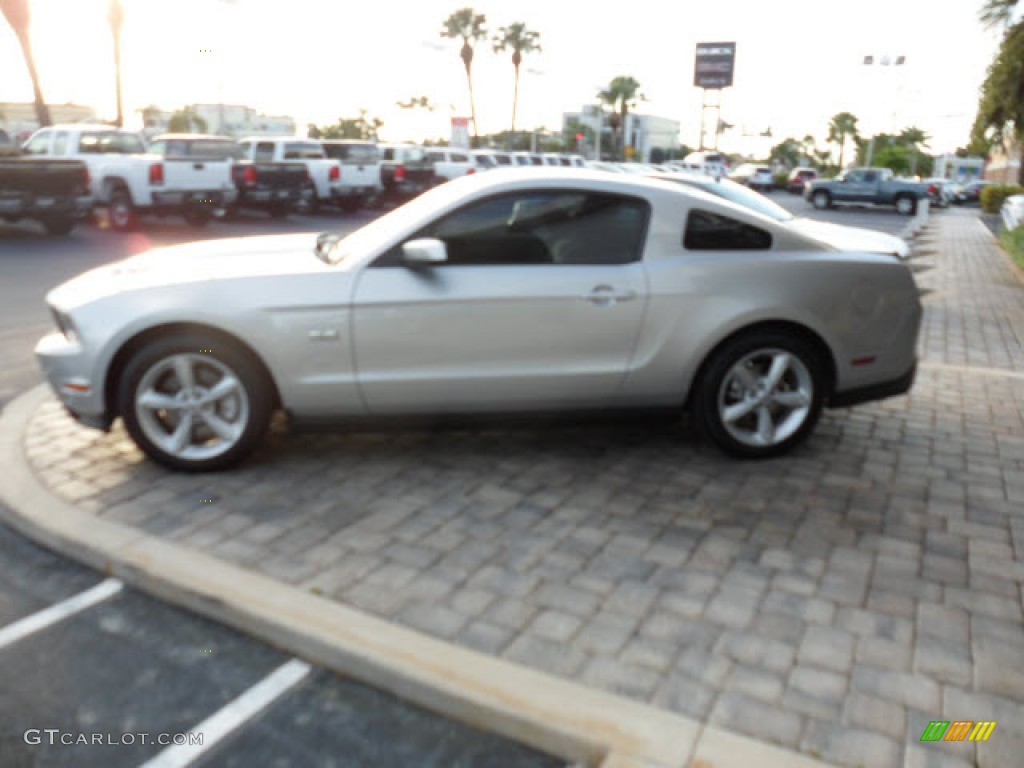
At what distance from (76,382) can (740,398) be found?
3.46 m

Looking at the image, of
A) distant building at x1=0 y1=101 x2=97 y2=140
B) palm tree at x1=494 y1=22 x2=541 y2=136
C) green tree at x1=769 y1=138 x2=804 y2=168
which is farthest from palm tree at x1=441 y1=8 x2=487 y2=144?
green tree at x1=769 y1=138 x2=804 y2=168

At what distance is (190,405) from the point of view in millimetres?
4422

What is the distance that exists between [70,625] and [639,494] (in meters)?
2.58

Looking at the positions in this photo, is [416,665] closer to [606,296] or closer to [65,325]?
[606,296]

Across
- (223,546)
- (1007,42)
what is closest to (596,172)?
(223,546)

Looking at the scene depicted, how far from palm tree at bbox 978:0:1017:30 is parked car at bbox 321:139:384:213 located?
17268 millimetres

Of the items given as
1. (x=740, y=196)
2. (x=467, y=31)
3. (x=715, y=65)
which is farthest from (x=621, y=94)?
(x=740, y=196)

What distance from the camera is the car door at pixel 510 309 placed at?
4.37 m

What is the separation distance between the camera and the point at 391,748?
104 inches

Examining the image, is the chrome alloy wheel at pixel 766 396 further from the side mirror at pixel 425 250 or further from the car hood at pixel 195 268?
the car hood at pixel 195 268

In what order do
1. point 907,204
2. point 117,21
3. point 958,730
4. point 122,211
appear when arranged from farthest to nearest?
point 117,21 → point 907,204 → point 122,211 → point 958,730

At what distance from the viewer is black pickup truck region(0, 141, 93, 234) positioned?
551 inches

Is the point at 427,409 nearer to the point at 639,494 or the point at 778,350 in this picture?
the point at 639,494

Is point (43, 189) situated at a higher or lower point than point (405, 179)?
lower
